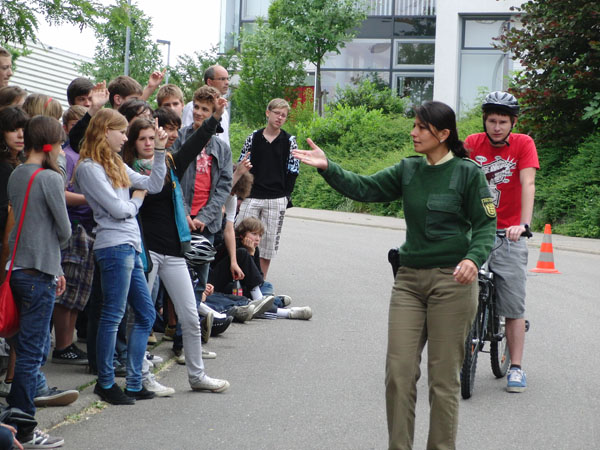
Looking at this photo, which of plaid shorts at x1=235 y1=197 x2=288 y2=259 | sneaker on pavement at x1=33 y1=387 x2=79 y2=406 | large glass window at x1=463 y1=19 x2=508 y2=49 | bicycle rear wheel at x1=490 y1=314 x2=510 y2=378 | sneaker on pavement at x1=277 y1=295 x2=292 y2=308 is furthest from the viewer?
large glass window at x1=463 y1=19 x2=508 y2=49

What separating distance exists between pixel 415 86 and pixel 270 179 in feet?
97.9

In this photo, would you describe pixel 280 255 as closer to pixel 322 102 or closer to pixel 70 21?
pixel 70 21

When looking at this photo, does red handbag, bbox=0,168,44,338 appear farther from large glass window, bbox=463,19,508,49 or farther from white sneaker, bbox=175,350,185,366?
large glass window, bbox=463,19,508,49

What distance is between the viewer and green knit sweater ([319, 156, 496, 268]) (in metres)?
5.07

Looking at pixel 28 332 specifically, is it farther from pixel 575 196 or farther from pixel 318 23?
pixel 318 23

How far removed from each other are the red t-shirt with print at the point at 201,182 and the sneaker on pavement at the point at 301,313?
2.17 m

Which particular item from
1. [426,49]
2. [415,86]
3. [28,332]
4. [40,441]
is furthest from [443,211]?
[426,49]

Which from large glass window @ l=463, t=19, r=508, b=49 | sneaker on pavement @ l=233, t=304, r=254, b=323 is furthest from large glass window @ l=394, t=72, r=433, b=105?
sneaker on pavement @ l=233, t=304, r=254, b=323

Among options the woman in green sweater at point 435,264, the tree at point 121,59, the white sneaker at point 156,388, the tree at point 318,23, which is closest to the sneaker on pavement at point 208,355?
the white sneaker at point 156,388

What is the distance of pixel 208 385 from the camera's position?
6.84 meters

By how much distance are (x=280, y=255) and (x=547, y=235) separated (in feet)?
14.0

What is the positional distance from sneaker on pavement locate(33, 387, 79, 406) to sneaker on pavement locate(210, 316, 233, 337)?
287cm

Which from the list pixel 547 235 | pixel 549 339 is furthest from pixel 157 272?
pixel 547 235

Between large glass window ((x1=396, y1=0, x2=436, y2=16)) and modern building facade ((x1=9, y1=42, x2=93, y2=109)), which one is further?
modern building facade ((x1=9, y1=42, x2=93, y2=109))
